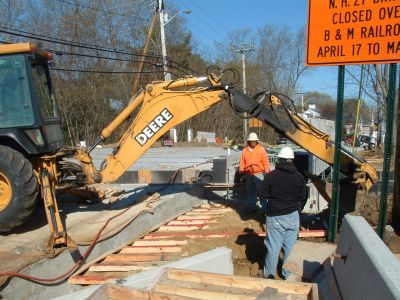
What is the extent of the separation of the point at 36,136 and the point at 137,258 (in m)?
2.51

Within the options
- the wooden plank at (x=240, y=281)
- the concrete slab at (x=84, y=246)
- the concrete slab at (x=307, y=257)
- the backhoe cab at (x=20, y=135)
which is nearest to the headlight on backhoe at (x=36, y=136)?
the backhoe cab at (x=20, y=135)

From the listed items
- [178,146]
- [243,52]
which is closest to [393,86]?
[178,146]

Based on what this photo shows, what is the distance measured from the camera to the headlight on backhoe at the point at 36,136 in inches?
→ 275

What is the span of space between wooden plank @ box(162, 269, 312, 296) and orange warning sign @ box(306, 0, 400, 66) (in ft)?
10.7

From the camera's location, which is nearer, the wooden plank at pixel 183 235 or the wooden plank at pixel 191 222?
the wooden plank at pixel 183 235

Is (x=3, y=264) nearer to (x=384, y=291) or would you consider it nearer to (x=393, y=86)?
(x=384, y=291)

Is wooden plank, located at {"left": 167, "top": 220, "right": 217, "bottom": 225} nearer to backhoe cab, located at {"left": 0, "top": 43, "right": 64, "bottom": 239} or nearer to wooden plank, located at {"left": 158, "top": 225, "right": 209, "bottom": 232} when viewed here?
wooden plank, located at {"left": 158, "top": 225, "right": 209, "bottom": 232}

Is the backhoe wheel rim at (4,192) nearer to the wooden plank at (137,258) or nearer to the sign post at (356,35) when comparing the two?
the wooden plank at (137,258)

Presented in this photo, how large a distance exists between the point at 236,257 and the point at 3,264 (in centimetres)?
388

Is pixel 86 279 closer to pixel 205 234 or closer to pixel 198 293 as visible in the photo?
pixel 198 293

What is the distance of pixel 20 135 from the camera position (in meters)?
6.89

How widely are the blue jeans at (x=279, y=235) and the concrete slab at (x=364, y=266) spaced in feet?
6.15

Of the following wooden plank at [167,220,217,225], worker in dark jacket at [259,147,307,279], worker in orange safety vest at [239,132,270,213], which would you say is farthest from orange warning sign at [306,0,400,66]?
wooden plank at [167,220,217,225]

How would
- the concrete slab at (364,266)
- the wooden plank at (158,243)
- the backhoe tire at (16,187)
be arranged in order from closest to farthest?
the concrete slab at (364,266)
the backhoe tire at (16,187)
the wooden plank at (158,243)
